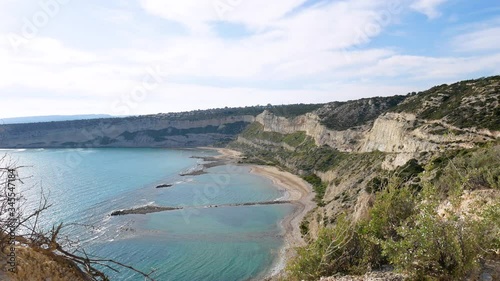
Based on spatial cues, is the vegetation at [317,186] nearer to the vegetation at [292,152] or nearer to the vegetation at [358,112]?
the vegetation at [292,152]

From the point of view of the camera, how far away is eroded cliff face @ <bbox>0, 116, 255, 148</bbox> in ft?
509

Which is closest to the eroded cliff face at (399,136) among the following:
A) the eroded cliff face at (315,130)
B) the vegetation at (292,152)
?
the eroded cliff face at (315,130)

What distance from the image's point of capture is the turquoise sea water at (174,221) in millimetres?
32688

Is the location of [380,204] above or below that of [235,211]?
above

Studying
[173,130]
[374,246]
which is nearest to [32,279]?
[374,246]

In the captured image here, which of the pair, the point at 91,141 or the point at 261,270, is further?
the point at 91,141

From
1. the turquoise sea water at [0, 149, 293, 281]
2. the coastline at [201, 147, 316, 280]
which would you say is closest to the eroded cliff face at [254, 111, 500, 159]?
the coastline at [201, 147, 316, 280]

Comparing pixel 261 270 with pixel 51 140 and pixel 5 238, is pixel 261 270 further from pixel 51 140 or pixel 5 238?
pixel 51 140

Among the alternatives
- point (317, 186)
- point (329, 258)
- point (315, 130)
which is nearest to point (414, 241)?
point (329, 258)

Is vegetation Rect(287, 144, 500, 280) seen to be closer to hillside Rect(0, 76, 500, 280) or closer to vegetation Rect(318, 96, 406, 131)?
hillside Rect(0, 76, 500, 280)

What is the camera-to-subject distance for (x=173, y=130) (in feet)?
538

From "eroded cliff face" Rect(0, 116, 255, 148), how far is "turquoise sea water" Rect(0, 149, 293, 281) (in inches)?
2933

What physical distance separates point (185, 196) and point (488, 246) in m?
55.5

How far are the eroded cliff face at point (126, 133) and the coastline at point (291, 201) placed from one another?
6841 cm
